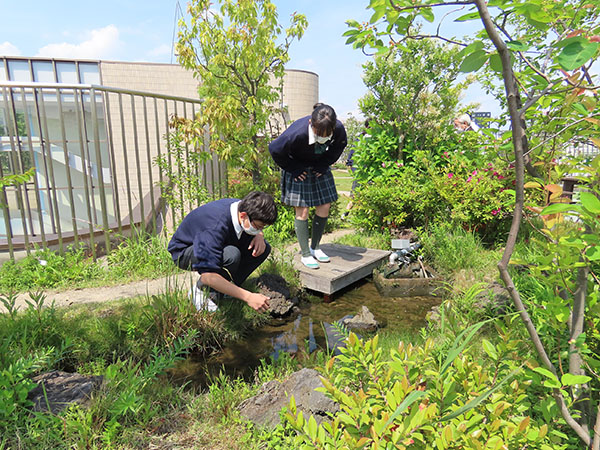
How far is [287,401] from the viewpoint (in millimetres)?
1791

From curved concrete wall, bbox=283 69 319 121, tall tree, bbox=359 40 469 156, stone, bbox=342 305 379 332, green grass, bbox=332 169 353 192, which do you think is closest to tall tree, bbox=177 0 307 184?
tall tree, bbox=359 40 469 156

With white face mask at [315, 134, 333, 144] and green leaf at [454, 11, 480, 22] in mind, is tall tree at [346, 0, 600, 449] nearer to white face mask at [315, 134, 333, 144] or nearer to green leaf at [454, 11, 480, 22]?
green leaf at [454, 11, 480, 22]

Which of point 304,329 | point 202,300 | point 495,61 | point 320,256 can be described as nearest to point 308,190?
point 320,256

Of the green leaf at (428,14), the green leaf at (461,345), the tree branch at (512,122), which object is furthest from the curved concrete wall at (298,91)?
the green leaf at (461,345)

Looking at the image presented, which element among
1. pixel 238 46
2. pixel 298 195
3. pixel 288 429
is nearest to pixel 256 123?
pixel 238 46

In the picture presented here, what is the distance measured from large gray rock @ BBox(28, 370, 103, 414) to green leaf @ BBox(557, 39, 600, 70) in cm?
208

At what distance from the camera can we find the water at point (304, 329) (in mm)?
2418

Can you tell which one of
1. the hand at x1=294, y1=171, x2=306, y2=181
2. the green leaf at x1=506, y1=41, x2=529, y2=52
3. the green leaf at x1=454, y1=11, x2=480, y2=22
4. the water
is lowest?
the water

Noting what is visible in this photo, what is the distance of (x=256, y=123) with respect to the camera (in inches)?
201

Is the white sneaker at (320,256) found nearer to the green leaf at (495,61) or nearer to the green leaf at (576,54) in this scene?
the green leaf at (495,61)

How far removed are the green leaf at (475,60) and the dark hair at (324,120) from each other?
7.71ft

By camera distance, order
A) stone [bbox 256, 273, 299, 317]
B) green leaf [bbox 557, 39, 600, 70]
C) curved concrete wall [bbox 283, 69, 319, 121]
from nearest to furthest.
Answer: green leaf [bbox 557, 39, 600, 70] < stone [bbox 256, 273, 299, 317] < curved concrete wall [bbox 283, 69, 319, 121]

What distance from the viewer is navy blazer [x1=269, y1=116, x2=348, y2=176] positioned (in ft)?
11.2

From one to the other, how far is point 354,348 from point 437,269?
3019 mm
